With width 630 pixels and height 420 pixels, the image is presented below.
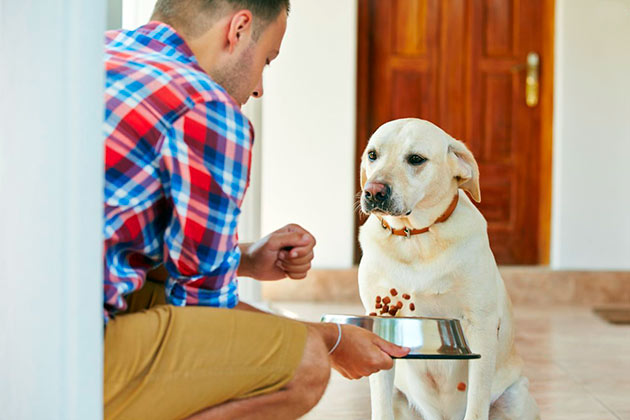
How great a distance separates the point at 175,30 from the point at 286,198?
4038mm

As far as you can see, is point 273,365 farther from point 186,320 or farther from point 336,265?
point 336,265

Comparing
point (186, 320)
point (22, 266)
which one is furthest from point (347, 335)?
point (22, 266)

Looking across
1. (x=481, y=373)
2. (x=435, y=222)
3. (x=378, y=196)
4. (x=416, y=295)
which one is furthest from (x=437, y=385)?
(x=378, y=196)

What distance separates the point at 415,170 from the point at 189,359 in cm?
102

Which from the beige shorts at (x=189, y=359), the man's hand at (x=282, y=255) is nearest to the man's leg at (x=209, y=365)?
the beige shorts at (x=189, y=359)

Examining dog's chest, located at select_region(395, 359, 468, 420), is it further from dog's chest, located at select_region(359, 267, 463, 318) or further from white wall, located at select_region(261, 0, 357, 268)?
white wall, located at select_region(261, 0, 357, 268)

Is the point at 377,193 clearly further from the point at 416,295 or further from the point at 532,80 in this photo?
the point at 532,80

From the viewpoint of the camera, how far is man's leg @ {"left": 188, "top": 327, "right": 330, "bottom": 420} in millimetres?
1580

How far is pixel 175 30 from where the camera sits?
65.8 inches

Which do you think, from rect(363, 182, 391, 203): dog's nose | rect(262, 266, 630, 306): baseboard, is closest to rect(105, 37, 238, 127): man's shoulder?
rect(363, 182, 391, 203): dog's nose

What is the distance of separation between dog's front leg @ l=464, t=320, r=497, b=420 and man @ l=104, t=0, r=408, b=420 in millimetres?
608

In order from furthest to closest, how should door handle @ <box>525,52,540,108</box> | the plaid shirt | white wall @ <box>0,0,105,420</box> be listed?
door handle @ <box>525,52,540,108</box> → the plaid shirt → white wall @ <box>0,0,105,420</box>

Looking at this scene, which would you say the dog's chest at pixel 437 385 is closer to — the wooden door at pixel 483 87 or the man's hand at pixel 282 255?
the man's hand at pixel 282 255

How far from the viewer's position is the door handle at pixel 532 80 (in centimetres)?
585
